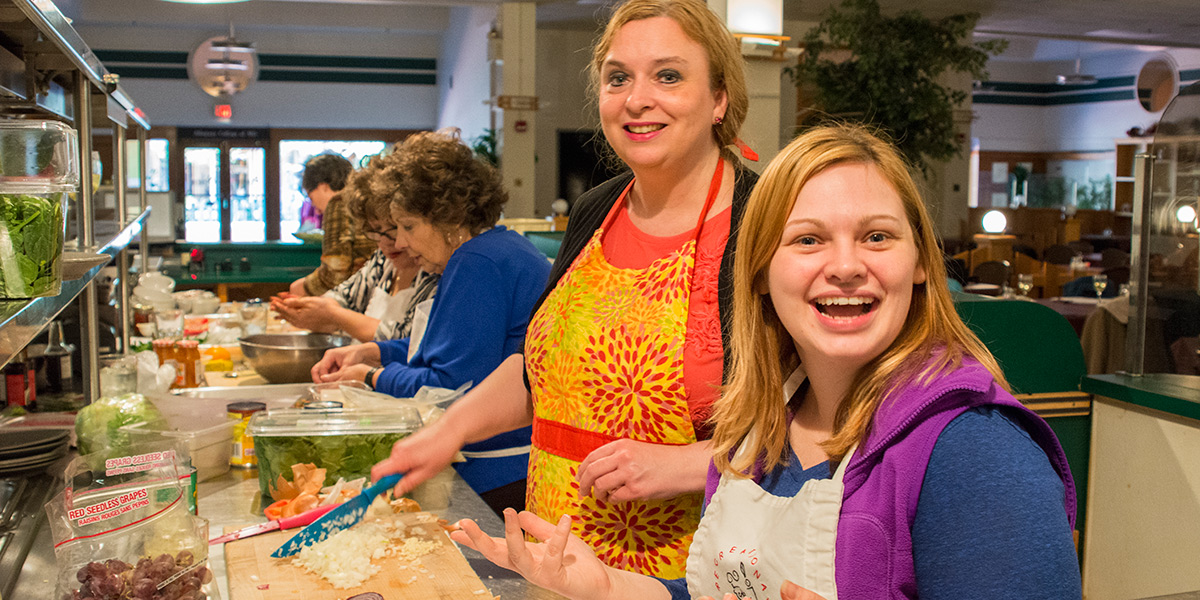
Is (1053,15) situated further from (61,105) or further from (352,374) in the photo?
(61,105)

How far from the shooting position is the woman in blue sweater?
2322 millimetres

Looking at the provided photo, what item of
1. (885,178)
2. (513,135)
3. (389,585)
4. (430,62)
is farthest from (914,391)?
(430,62)

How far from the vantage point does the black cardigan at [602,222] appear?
63.8 inches

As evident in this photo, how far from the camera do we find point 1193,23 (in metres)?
12.4

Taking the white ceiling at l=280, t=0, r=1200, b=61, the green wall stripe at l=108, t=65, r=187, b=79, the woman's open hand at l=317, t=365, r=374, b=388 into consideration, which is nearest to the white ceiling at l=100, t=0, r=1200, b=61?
the white ceiling at l=280, t=0, r=1200, b=61

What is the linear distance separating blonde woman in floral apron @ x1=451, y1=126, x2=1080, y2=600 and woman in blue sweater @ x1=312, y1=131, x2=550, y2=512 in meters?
0.90

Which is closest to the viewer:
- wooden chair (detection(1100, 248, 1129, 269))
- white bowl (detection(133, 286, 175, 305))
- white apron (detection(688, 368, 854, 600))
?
white apron (detection(688, 368, 854, 600))

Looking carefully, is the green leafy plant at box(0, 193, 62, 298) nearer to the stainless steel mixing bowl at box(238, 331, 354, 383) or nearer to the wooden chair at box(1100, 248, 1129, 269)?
the stainless steel mixing bowl at box(238, 331, 354, 383)

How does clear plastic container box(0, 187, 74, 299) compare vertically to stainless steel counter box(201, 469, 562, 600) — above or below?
above

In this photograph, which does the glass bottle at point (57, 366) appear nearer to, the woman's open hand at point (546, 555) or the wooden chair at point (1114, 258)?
the woman's open hand at point (546, 555)

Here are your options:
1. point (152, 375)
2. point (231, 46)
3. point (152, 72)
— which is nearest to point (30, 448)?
point (152, 375)

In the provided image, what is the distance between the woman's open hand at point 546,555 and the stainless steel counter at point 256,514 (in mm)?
303

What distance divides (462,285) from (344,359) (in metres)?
0.72

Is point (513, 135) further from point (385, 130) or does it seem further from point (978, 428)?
point (978, 428)
